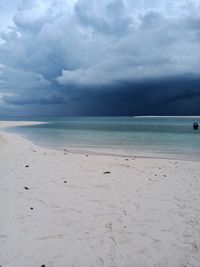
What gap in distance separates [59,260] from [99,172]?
635 cm

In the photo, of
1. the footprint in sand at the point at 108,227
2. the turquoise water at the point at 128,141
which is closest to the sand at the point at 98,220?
the footprint in sand at the point at 108,227

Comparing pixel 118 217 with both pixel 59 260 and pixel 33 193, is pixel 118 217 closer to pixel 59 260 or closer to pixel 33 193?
pixel 59 260

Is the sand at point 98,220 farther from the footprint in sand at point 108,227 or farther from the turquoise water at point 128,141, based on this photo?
the turquoise water at point 128,141

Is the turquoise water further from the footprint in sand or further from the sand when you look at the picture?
the footprint in sand

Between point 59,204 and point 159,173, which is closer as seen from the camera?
point 59,204

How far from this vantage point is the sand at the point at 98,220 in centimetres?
394

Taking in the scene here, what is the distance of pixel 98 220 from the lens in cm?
530

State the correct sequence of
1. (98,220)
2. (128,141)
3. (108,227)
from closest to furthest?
(108,227) < (98,220) < (128,141)

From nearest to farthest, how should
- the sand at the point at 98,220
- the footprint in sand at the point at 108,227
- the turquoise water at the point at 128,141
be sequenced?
the sand at the point at 98,220 → the footprint in sand at the point at 108,227 → the turquoise water at the point at 128,141

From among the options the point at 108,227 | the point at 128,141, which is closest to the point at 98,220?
the point at 108,227

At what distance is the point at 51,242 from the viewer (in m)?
4.35

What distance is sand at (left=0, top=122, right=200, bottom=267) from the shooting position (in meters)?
3.94

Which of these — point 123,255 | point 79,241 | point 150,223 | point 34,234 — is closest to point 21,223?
point 34,234

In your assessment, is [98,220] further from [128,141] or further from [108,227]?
[128,141]
